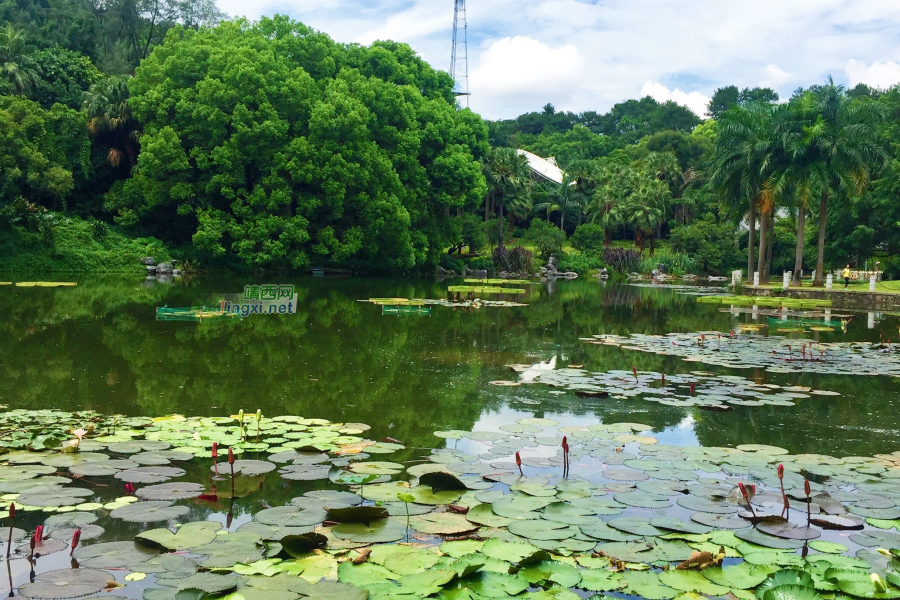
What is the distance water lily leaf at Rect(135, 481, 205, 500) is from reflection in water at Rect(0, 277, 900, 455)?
6.87 ft

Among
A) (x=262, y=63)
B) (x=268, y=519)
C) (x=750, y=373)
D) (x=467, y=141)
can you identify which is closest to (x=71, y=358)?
(x=268, y=519)

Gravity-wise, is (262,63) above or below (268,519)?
above

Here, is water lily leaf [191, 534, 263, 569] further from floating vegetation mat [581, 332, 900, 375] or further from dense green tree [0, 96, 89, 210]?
dense green tree [0, 96, 89, 210]

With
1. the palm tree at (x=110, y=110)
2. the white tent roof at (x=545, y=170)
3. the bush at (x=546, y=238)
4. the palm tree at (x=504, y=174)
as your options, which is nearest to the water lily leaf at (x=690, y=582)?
the palm tree at (x=110, y=110)

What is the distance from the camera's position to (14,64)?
124ft

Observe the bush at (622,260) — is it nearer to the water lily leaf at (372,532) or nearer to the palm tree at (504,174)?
the palm tree at (504,174)

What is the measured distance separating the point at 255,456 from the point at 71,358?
5.80 meters

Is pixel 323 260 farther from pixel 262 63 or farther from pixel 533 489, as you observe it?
pixel 533 489

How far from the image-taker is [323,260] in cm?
4125

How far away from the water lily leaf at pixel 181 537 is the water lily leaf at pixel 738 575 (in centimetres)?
255

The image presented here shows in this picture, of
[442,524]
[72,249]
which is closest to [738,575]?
[442,524]

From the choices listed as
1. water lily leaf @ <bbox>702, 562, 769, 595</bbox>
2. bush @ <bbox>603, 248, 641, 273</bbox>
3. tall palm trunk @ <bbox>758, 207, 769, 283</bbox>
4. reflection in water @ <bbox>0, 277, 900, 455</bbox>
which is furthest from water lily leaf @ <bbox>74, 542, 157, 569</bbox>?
bush @ <bbox>603, 248, 641, 273</bbox>

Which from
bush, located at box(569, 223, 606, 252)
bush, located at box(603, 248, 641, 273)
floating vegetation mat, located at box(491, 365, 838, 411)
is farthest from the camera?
bush, located at box(569, 223, 606, 252)

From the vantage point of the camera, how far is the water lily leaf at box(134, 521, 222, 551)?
4.07 metres
